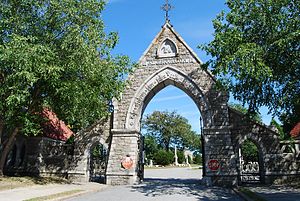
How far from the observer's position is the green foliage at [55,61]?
1311 centimetres

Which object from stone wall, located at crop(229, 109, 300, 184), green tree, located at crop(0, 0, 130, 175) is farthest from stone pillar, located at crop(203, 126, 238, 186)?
green tree, located at crop(0, 0, 130, 175)

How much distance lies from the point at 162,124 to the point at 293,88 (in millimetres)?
52342

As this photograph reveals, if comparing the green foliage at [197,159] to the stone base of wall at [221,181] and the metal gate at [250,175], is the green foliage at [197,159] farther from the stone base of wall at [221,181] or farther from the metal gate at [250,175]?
the stone base of wall at [221,181]

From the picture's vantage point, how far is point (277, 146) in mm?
16719

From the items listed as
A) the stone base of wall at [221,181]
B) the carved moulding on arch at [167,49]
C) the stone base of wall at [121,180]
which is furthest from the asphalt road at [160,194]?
the carved moulding on arch at [167,49]

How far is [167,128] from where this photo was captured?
64.4 m

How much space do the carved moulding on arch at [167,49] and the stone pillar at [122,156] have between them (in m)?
4.96

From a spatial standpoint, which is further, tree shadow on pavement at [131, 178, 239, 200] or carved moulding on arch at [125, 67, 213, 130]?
carved moulding on arch at [125, 67, 213, 130]

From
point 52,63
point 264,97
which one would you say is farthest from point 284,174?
point 52,63

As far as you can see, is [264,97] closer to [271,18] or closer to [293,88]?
[293,88]

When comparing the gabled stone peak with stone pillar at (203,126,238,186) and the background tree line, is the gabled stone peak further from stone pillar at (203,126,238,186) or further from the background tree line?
the background tree line

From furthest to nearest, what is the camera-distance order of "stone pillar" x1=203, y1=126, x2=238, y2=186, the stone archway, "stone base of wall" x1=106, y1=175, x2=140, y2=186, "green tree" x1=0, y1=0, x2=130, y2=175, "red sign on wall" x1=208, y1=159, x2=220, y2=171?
"stone base of wall" x1=106, y1=175, x2=140, y2=186 → the stone archway → "red sign on wall" x1=208, y1=159, x2=220, y2=171 → "stone pillar" x1=203, y1=126, x2=238, y2=186 → "green tree" x1=0, y1=0, x2=130, y2=175

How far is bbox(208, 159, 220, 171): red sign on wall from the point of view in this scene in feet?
54.3

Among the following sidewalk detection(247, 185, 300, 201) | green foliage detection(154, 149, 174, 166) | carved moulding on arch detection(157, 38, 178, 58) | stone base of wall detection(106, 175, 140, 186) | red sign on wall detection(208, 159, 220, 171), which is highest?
carved moulding on arch detection(157, 38, 178, 58)
